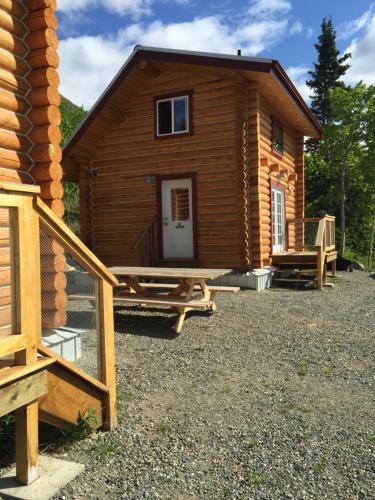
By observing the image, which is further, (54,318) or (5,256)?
(54,318)

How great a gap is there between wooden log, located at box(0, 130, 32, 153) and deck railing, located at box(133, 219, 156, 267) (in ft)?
23.5

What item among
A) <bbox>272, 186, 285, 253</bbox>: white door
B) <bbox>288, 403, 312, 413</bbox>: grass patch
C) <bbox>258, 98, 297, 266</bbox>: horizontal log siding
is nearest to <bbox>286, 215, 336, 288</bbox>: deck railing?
<bbox>272, 186, 285, 253</bbox>: white door

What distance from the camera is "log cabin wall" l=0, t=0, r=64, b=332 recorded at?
4234mm

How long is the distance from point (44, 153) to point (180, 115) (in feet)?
25.1

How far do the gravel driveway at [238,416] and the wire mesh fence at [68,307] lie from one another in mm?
654

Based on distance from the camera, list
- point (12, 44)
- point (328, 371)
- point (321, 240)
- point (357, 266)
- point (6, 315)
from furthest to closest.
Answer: point (357, 266) < point (321, 240) < point (328, 371) < point (12, 44) < point (6, 315)

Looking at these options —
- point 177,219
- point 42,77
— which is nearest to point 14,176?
point 42,77

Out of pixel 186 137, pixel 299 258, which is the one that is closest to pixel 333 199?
pixel 299 258

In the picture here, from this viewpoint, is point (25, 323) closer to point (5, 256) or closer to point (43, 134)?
point (5, 256)

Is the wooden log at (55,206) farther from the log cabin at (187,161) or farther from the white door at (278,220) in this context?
the white door at (278,220)

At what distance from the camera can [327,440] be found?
3.33m

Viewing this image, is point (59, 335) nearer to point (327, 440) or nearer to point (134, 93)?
point (327, 440)

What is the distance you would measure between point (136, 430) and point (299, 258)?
8695 millimetres

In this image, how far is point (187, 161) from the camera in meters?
11.3
